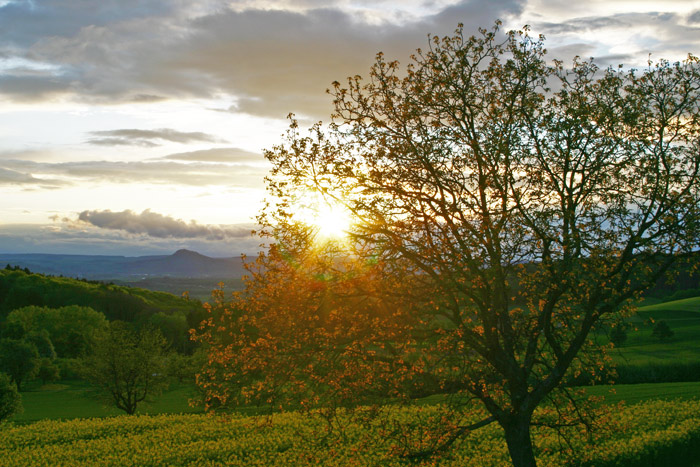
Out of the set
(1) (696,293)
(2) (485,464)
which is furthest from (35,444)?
(1) (696,293)

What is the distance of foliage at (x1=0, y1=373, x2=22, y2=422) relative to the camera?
48625mm

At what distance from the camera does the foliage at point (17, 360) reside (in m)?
82.2

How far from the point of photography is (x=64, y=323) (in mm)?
131500

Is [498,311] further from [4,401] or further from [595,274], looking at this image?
[4,401]

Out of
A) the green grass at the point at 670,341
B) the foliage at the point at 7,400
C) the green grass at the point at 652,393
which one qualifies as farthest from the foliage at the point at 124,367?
the green grass at the point at 670,341

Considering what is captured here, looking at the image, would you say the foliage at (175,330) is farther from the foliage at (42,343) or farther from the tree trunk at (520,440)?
the tree trunk at (520,440)

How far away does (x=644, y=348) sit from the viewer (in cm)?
8194

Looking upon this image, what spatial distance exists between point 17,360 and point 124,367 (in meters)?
44.7

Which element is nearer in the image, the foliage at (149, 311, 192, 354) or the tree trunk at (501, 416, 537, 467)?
the tree trunk at (501, 416, 537, 467)

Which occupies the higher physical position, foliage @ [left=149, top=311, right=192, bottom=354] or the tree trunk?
the tree trunk

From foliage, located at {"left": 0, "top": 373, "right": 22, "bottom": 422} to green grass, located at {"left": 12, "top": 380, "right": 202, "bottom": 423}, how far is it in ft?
18.8

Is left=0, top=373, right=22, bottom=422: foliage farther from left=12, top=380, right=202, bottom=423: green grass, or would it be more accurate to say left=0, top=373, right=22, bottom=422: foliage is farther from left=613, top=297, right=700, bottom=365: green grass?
left=613, top=297, right=700, bottom=365: green grass

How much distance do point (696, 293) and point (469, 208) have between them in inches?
6268

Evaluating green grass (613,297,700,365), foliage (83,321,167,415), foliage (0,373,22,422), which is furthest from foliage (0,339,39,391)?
green grass (613,297,700,365)
